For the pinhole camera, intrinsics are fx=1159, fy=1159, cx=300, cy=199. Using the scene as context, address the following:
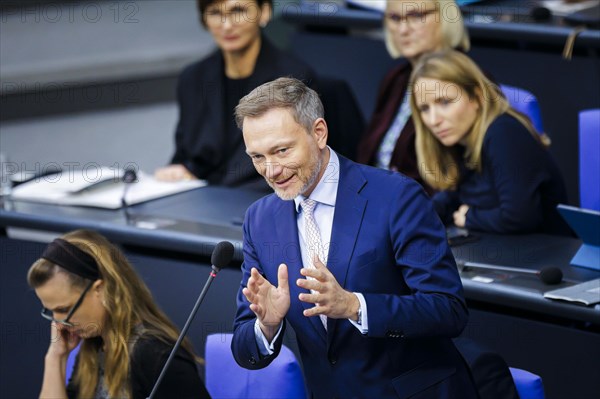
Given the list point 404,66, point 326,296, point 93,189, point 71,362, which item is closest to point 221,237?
point 71,362

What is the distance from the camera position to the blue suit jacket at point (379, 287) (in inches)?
98.5

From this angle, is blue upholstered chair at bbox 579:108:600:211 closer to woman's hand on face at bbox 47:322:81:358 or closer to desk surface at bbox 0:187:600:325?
desk surface at bbox 0:187:600:325

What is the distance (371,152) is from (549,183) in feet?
3.33

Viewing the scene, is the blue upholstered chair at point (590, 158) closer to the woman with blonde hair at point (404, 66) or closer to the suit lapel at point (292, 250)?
the woman with blonde hair at point (404, 66)

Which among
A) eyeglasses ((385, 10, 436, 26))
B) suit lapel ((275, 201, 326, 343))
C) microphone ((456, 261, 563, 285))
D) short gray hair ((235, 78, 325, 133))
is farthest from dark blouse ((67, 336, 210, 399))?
Result: eyeglasses ((385, 10, 436, 26))

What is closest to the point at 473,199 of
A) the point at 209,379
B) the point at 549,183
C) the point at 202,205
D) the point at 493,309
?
the point at 549,183

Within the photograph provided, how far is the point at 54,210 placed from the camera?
433cm

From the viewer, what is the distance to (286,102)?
2.56 m

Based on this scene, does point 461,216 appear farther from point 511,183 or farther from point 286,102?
point 286,102

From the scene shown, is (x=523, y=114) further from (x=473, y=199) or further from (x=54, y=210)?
(x=54, y=210)

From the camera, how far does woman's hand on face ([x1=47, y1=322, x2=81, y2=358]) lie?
324 centimetres

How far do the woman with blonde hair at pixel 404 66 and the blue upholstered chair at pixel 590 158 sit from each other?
2.25ft

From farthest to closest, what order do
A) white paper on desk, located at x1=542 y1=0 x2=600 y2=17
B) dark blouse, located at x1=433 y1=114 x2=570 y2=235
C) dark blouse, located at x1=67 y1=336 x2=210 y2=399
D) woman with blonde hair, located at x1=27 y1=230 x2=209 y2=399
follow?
white paper on desk, located at x1=542 y1=0 x2=600 y2=17 → dark blouse, located at x1=433 y1=114 x2=570 y2=235 → woman with blonde hair, located at x1=27 y1=230 x2=209 y2=399 → dark blouse, located at x1=67 y1=336 x2=210 y2=399

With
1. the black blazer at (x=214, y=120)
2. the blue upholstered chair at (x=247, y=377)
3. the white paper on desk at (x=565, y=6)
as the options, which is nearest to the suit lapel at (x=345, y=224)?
the blue upholstered chair at (x=247, y=377)
